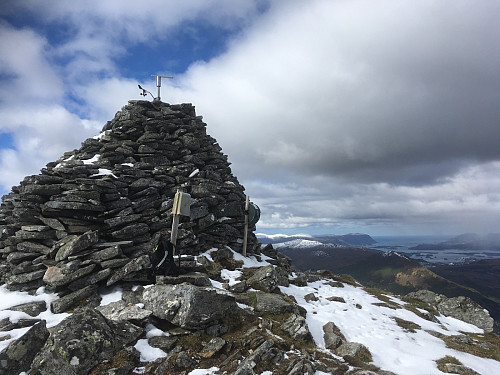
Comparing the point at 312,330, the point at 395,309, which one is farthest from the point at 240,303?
the point at 395,309

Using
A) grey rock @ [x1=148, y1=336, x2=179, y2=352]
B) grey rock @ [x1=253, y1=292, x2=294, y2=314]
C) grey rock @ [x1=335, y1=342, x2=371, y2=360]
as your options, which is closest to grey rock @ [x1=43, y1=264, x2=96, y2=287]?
grey rock @ [x1=148, y1=336, x2=179, y2=352]

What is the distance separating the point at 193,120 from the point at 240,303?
20559 millimetres

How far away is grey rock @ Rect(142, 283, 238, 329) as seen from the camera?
1115 centimetres

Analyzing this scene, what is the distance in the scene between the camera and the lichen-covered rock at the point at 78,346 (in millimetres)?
8188

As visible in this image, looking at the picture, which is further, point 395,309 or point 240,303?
point 395,309

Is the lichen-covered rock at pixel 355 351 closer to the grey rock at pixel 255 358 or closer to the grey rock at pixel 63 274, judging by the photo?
the grey rock at pixel 255 358

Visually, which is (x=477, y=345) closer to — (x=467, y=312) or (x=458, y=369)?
(x=458, y=369)

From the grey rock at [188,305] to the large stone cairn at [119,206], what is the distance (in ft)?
11.6

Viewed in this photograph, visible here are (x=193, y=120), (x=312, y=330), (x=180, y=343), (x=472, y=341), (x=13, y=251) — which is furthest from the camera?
(x=193, y=120)

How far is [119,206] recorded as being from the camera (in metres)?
18.7

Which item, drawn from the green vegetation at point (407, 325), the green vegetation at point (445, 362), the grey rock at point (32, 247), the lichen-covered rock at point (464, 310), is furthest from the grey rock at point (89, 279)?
the lichen-covered rock at point (464, 310)

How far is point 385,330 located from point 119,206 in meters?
19.0

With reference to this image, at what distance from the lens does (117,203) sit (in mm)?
18688

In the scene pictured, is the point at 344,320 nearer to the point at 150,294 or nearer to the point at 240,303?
the point at 240,303
